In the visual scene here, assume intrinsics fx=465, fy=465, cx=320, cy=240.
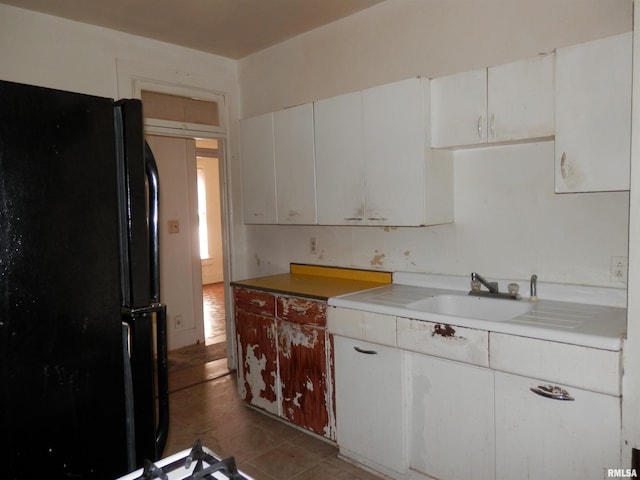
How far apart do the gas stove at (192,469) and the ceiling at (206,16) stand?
2635mm

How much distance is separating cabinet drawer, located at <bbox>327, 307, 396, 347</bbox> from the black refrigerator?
124cm

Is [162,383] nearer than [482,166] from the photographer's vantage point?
Yes

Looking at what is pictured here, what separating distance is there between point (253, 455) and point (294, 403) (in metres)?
0.37

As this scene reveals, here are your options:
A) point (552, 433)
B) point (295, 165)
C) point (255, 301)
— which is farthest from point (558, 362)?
point (295, 165)

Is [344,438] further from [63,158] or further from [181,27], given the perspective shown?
[181,27]

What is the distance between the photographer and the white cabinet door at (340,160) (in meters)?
2.74

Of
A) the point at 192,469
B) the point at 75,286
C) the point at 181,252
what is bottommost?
the point at 192,469

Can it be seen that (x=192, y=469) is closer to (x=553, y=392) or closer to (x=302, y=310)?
(x=553, y=392)

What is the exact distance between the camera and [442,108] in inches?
96.3

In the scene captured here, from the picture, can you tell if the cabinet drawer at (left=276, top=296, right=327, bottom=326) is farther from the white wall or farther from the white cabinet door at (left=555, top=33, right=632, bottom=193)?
the white wall

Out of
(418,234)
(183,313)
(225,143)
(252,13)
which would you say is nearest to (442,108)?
(418,234)

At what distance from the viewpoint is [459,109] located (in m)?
2.38

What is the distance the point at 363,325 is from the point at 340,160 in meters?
1.03

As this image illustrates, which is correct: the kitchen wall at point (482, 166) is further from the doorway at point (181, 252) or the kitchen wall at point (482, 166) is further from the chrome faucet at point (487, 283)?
the doorway at point (181, 252)
